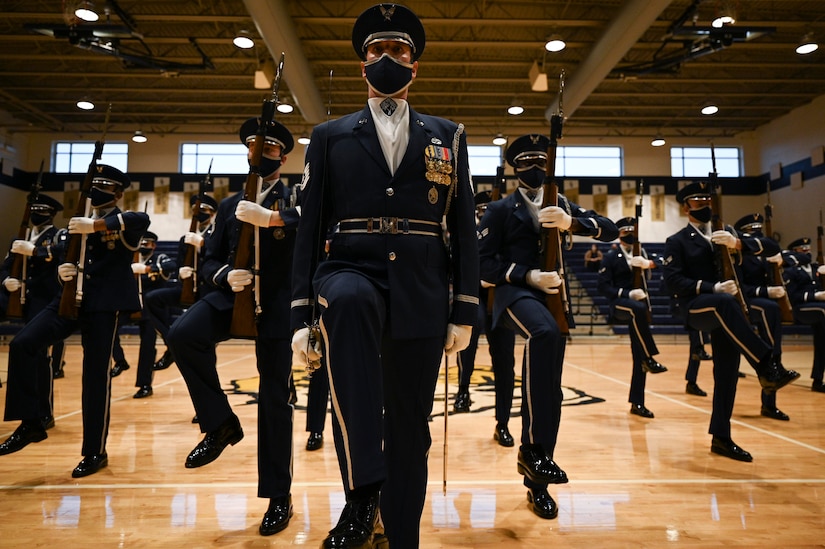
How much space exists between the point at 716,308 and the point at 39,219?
625cm

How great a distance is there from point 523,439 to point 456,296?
Answer: 4.41 ft

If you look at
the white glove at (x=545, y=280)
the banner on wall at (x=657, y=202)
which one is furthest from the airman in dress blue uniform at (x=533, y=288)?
the banner on wall at (x=657, y=202)

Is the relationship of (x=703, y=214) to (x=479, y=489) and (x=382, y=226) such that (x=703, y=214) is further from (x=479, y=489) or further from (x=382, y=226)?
(x=382, y=226)

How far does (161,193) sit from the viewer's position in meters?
19.2

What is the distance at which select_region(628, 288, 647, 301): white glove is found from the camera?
19.6ft

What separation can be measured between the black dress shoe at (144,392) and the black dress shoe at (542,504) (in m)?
4.97

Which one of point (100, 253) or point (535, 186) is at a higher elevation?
point (535, 186)

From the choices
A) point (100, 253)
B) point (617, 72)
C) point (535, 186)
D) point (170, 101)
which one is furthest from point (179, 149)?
point (535, 186)

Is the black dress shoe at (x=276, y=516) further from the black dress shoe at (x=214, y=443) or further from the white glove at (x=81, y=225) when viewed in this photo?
the white glove at (x=81, y=225)

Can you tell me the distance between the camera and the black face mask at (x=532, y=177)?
3717 millimetres

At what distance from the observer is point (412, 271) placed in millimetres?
1801

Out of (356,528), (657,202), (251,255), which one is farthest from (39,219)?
(657,202)

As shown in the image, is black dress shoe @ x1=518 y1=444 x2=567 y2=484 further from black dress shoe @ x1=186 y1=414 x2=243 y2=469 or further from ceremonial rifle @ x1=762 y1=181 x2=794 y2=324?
ceremonial rifle @ x1=762 y1=181 x2=794 y2=324

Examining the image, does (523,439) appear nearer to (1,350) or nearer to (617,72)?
(617,72)
